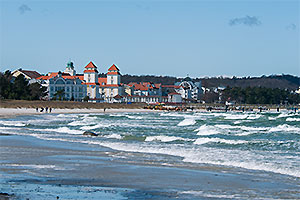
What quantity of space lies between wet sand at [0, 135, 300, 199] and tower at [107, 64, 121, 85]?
125 metres

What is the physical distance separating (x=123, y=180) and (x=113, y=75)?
131512 mm

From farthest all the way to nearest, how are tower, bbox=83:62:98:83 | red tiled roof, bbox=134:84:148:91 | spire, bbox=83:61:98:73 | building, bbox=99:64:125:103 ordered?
red tiled roof, bbox=134:84:148:91 < building, bbox=99:64:125:103 < spire, bbox=83:61:98:73 < tower, bbox=83:62:98:83

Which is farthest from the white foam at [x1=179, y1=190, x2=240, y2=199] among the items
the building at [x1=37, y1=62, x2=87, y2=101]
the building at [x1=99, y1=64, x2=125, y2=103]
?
the building at [x1=99, y1=64, x2=125, y2=103]

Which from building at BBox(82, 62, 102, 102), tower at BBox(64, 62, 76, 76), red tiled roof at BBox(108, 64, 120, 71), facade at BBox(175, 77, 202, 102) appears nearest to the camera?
building at BBox(82, 62, 102, 102)

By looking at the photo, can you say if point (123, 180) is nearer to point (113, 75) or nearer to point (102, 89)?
point (102, 89)

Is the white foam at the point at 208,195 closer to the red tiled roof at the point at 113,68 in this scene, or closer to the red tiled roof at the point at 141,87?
the red tiled roof at the point at 113,68

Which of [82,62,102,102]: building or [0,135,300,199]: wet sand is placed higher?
[82,62,102,102]: building

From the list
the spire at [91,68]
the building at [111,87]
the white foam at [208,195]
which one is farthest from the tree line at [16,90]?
the white foam at [208,195]

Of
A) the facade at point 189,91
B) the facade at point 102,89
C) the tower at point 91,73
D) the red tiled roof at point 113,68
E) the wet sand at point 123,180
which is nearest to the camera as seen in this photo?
the wet sand at point 123,180

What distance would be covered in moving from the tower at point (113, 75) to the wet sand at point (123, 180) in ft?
411

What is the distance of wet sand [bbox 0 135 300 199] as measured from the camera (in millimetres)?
11625

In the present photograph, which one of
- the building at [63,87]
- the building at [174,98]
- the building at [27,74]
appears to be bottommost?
the building at [174,98]

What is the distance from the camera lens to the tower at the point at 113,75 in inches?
5664

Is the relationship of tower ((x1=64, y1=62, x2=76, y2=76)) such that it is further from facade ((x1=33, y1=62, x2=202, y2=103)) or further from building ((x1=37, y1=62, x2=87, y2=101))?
building ((x1=37, y1=62, x2=87, y2=101))
